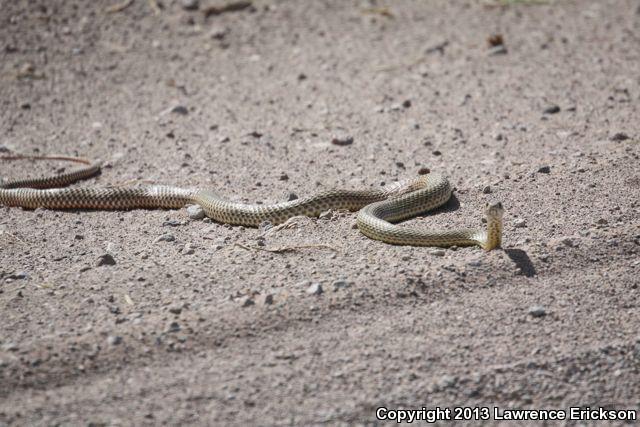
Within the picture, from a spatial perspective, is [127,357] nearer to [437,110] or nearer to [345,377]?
[345,377]

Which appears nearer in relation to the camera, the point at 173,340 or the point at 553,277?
the point at 173,340

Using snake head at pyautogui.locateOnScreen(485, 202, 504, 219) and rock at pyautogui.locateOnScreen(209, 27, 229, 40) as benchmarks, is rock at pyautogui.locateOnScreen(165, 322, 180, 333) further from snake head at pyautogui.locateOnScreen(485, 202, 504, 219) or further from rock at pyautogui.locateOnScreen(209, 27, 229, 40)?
rock at pyautogui.locateOnScreen(209, 27, 229, 40)

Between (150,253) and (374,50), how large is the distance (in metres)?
7.47

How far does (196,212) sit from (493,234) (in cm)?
327

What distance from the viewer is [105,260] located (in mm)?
7801

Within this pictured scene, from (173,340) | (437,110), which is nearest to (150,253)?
(173,340)

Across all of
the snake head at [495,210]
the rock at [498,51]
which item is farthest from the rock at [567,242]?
the rock at [498,51]

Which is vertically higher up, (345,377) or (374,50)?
(374,50)

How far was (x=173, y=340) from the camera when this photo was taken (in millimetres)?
6422

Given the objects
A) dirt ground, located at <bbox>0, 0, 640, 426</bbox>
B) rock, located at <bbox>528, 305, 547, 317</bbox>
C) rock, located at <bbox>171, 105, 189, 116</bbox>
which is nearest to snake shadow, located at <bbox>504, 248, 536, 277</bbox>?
dirt ground, located at <bbox>0, 0, 640, 426</bbox>

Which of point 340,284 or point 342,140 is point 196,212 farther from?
point 342,140

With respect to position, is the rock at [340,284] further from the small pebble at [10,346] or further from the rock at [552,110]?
the rock at [552,110]

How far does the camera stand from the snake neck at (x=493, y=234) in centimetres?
742

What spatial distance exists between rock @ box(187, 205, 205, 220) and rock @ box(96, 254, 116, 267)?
135cm
